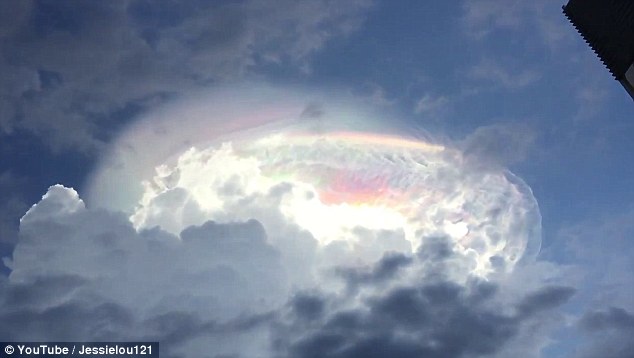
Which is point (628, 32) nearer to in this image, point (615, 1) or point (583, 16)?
point (615, 1)

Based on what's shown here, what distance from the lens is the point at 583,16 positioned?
99312 mm

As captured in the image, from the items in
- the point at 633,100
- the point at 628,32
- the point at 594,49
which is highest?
the point at 594,49

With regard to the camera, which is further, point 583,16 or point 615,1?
point 583,16

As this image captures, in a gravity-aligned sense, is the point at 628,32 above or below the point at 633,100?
above

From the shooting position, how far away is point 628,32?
8694 cm

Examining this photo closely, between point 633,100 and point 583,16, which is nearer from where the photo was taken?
point 633,100

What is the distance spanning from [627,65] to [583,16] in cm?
1483

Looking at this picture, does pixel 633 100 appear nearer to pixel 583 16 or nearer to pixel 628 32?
pixel 628 32

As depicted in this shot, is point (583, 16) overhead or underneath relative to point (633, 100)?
overhead

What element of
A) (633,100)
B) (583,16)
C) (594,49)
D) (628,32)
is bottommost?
(633,100)

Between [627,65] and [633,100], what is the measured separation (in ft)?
20.6

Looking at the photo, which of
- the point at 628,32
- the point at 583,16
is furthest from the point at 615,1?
the point at 583,16

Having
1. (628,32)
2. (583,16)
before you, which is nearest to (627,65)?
(628,32)

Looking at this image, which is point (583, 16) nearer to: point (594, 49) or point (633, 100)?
point (594, 49)
